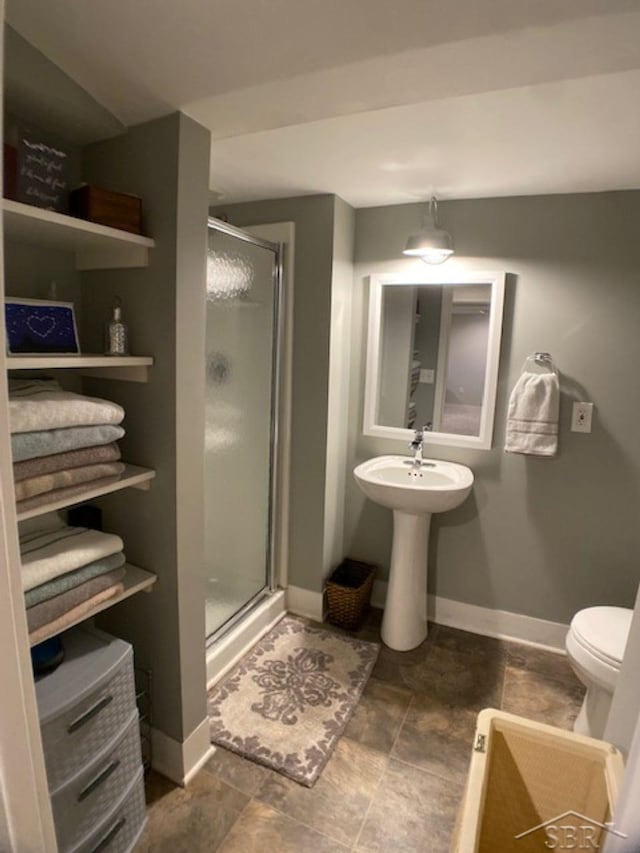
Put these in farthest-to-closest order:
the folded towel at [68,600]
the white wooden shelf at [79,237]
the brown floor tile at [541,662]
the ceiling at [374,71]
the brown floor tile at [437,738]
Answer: the brown floor tile at [541,662] → the brown floor tile at [437,738] → the folded towel at [68,600] → the white wooden shelf at [79,237] → the ceiling at [374,71]

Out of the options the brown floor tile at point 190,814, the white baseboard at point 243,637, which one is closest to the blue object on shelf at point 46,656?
the brown floor tile at point 190,814

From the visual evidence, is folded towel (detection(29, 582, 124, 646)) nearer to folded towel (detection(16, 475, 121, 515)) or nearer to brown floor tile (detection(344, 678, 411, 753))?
folded towel (detection(16, 475, 121, 515))

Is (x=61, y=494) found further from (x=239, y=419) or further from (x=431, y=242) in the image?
(x=431, y=242)

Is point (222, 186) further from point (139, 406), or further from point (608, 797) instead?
point (608, 797)

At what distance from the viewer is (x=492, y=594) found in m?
2.39

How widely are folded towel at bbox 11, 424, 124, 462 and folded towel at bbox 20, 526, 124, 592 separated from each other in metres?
0.28

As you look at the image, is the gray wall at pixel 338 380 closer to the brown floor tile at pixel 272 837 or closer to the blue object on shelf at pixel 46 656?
the brown floor tile at pixel 272 837

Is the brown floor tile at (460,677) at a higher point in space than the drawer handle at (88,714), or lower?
lower

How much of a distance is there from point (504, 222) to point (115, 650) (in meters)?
2.32

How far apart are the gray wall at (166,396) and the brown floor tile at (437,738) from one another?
0.82 m

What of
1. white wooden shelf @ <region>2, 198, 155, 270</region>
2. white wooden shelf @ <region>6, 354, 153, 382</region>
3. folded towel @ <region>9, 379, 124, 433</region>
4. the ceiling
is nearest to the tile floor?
folded towel @ <region>9, 379, 124, 433</region>

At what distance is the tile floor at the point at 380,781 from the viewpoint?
4.66 ft

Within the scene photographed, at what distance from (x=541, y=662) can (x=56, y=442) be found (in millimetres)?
2358

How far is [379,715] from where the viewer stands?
1.90 m
